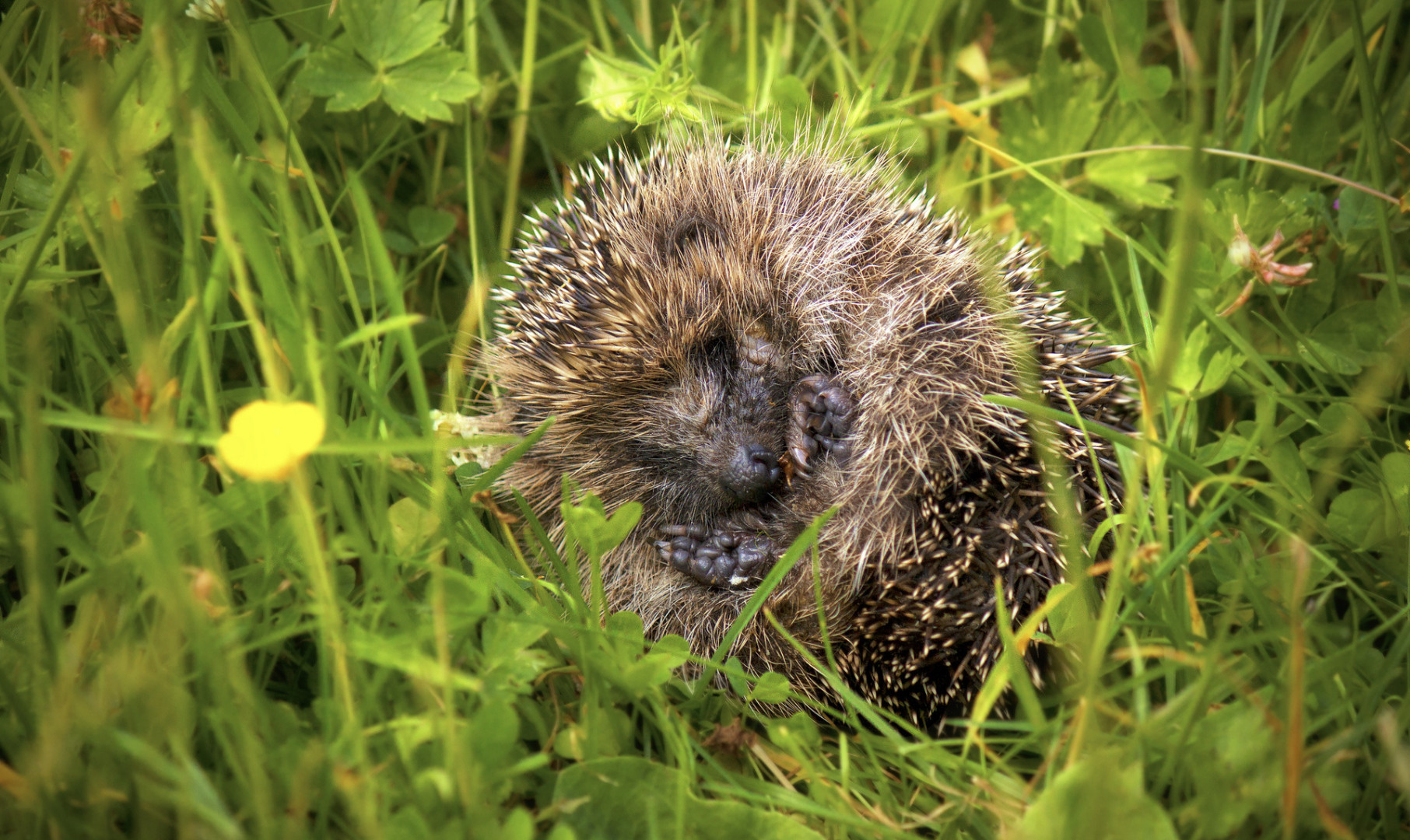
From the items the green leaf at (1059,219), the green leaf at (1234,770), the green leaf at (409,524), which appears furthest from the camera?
the green leaf at (1059,219)

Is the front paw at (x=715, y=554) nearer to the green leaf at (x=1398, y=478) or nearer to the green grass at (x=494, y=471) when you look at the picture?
the green grass at (x=494, y=471)

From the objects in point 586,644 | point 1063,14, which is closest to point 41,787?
point 586,644

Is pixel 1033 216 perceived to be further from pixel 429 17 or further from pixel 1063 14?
pixel 429 17

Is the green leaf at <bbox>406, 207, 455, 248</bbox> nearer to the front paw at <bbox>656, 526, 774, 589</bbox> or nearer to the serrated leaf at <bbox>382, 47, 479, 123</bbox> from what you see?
the serrated leaf at <bbox>382, 47, 479, 123</bbox>

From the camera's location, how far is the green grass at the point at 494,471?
1965mm

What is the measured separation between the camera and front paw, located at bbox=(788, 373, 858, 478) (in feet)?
10.5

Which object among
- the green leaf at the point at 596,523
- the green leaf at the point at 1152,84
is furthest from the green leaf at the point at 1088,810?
the green leaf at the point at 1152,84

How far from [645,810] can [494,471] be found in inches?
37.9

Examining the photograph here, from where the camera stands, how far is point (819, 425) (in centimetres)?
324

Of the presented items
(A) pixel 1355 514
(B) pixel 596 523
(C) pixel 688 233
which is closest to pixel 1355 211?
(A) pixel 1355 514

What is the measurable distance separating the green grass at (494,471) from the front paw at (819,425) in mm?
816

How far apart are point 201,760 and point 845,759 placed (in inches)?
61.7

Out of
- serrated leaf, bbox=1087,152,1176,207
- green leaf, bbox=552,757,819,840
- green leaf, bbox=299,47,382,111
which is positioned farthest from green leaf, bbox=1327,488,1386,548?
green leaf, bbox=299,47,382,111

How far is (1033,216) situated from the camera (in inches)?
158
